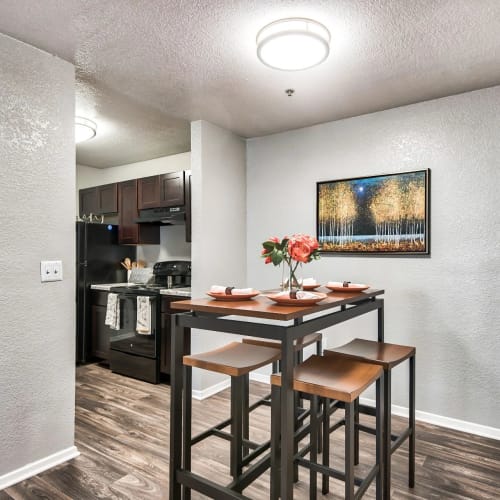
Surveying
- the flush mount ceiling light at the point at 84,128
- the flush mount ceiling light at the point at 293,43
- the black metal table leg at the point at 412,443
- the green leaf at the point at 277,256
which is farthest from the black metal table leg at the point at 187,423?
the flush mount ceiling light at the point at 84,128

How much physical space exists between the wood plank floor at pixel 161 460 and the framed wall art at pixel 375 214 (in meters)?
1.35

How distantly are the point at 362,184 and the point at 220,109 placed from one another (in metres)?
1.30

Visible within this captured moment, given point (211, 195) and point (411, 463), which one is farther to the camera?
point (211, 195)

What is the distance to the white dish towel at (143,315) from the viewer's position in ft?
12.0

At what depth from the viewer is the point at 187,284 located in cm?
421

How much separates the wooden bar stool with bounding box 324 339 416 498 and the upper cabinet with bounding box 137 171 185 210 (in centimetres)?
229

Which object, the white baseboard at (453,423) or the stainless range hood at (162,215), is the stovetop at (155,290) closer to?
the stainless range hood at (162,215)

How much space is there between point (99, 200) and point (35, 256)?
2683 mm

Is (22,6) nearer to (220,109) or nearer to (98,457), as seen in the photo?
(220,109)

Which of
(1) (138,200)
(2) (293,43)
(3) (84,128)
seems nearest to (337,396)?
(2) (293,43)

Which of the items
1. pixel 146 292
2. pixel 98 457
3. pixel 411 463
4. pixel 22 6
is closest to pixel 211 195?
pixel 146 292

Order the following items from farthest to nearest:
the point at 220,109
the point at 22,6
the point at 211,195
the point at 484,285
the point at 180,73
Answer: the point at 211,195 → the point at 220,109 → the point at 484,285 → the point at 180,73 → the point at 22,6

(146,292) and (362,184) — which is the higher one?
(362,184)

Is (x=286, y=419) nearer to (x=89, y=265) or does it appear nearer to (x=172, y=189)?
(x=172, y=189)
